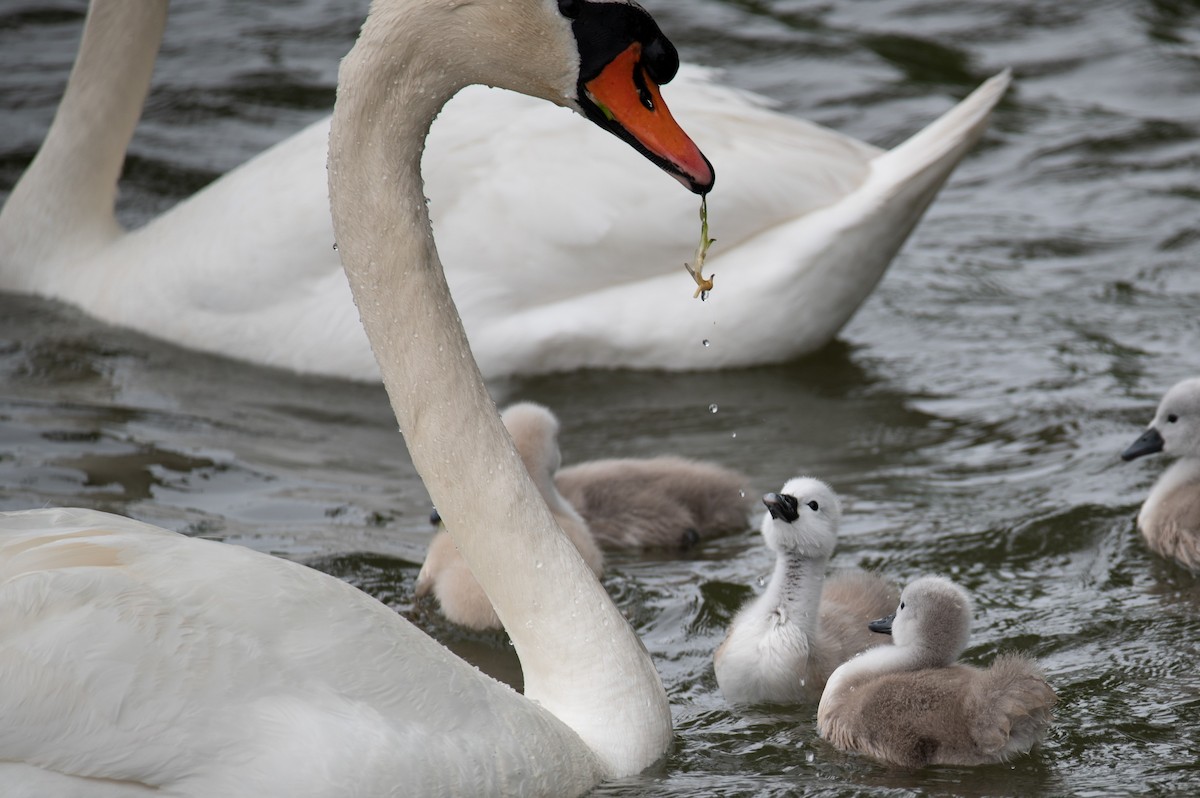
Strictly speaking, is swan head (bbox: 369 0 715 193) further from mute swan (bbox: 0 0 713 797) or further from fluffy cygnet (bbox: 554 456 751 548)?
fluffy cygnet (bbox: 554 456 751 548)

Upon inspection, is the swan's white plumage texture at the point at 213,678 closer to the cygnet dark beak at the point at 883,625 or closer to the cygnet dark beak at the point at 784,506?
the cygnet dark beak at the point at 883,625

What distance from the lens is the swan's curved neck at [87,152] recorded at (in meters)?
8.45

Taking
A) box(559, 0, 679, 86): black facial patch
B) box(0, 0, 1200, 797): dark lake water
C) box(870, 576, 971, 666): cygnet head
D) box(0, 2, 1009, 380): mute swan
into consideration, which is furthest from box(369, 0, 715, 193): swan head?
box(0, 2, 1009, 380): mute swan

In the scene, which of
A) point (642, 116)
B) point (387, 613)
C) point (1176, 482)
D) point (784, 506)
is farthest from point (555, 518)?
point (1176, 482)

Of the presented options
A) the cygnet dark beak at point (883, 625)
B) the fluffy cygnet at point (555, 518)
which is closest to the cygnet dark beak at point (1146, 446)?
the cygnet dark beak at point (883, 625)

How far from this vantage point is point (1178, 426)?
6.11 m

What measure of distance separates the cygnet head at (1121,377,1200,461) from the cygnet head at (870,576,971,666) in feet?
5.62

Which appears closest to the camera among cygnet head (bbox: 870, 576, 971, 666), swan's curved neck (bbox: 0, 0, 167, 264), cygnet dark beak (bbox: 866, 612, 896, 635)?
cygnet head (bbox: 870, 576, 971, 666)

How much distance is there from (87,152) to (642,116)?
5.32 meters

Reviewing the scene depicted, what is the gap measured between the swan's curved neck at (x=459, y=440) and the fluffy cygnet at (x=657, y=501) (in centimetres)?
184

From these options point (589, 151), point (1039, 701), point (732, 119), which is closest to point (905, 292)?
point (732, 119)

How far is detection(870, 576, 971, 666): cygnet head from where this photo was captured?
4664 mm

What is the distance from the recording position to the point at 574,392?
25.6ft

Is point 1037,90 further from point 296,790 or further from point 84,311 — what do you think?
point 296,790
